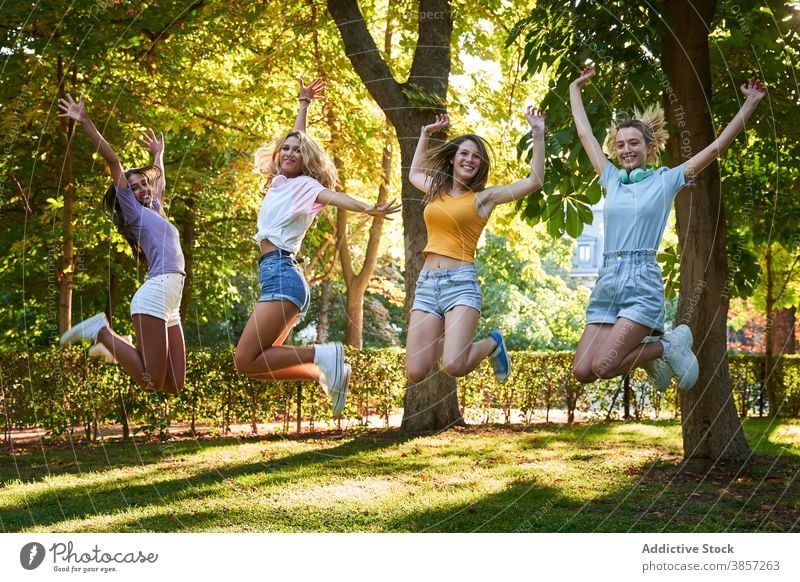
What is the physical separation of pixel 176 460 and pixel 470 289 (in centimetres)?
759

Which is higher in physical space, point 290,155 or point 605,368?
point 290,155

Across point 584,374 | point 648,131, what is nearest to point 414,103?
point 648,131

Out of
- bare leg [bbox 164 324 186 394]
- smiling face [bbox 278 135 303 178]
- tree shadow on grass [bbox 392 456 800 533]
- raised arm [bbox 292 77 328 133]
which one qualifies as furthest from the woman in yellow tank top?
tree shadow on grass [bbox 392 456 800 533]

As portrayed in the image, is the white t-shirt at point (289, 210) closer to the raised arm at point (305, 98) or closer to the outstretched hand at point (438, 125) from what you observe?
the raised arm at point (305, 98)

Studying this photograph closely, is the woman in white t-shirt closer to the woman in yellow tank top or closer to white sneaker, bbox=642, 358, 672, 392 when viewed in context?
the woman in yellow tank top

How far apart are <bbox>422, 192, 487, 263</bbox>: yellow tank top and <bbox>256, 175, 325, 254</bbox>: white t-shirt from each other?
3.63 ft

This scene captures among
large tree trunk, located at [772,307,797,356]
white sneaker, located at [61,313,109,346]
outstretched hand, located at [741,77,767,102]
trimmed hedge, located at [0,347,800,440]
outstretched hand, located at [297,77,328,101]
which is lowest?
trimmed hedge, located at [0,347,800,440]

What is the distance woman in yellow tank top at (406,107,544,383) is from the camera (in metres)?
8.46

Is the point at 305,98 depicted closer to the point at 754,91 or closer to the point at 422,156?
the point at 422,156

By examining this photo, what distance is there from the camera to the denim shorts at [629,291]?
321 inches

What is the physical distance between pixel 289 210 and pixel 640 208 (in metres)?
3.29

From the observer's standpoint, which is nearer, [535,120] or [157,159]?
[535,120]

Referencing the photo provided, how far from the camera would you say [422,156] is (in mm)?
8680

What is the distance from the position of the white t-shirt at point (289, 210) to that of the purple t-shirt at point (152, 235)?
0.89 m
